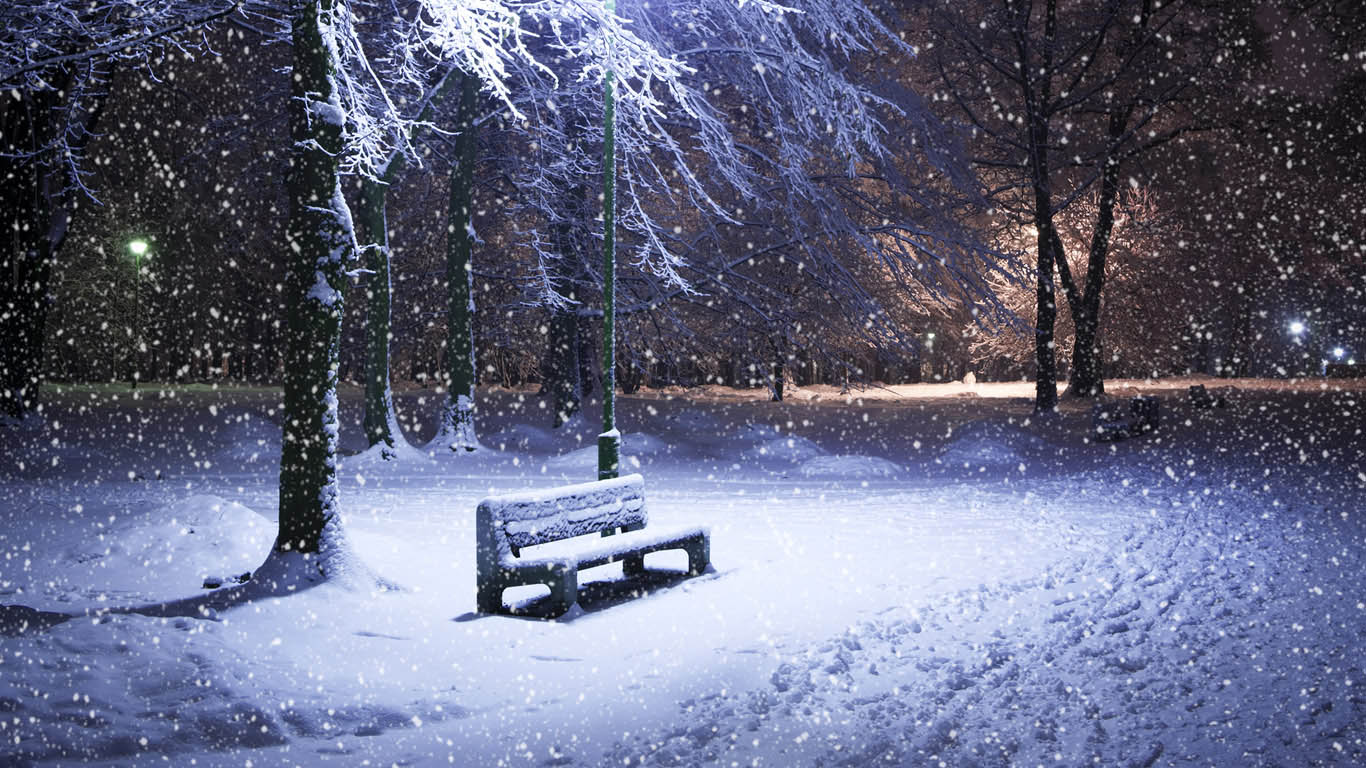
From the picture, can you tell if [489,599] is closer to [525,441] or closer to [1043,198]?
[525,441]

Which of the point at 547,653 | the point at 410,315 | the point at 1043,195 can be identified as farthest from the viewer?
the point at 410,315

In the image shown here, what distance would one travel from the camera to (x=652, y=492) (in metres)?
Answer: 14.6

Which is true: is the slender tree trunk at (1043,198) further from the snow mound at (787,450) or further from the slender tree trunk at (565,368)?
the slender tree trunk at (565,368)

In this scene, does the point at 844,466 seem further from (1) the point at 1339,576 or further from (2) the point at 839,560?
(1) the point at 1339,576

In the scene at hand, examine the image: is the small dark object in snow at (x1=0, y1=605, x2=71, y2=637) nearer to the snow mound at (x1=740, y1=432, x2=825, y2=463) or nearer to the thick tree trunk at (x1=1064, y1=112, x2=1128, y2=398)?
the snow mound at (x1=740, y1=432, x2=825, y2=463)

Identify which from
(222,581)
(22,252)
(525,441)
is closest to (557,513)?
(222,581)

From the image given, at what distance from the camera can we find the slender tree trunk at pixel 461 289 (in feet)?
63.0

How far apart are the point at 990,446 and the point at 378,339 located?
11108 mm

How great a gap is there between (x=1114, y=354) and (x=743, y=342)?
28.8 metres

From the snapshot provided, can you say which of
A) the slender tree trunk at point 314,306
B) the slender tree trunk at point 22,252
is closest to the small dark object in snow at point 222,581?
the slender tree trunk at point 314,306

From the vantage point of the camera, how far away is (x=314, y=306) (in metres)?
8.42

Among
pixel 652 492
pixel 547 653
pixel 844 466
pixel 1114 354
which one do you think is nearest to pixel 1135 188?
pixel 1114 354

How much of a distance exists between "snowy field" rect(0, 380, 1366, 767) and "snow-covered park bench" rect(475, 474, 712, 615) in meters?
0.28

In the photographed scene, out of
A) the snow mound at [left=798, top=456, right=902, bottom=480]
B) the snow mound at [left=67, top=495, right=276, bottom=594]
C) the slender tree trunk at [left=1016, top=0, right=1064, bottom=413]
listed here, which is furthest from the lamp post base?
the slender tree trunk at [left=1016, top=0, right=1064, bottom=413]
